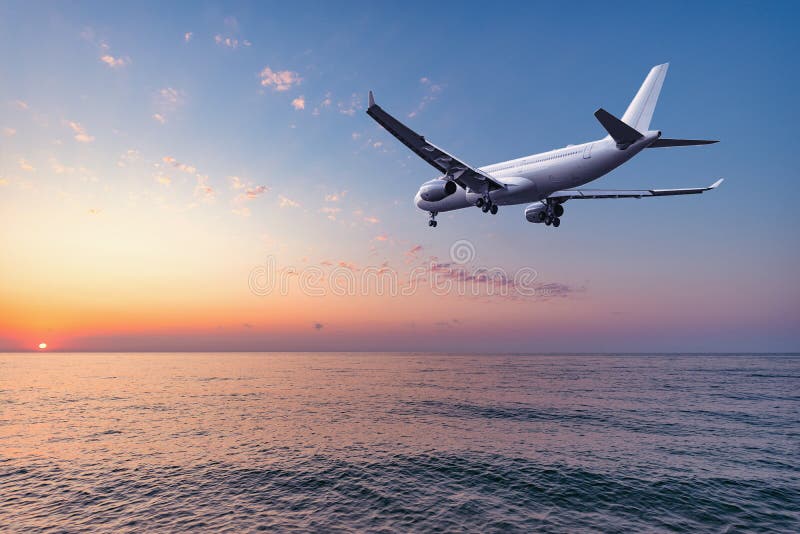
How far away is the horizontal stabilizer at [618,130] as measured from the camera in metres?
26.1

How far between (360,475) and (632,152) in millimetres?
25085

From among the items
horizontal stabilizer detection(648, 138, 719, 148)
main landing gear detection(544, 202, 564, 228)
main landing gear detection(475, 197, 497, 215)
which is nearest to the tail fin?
horizontal stabilizer detection(648, 138, 719, 148)

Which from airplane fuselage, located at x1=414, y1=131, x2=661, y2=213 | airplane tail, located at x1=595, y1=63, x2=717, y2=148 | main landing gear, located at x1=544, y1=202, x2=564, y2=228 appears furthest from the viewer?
main landing gear, located at x1=544, y1=202, x2=564, y2=228

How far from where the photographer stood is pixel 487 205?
117 ft

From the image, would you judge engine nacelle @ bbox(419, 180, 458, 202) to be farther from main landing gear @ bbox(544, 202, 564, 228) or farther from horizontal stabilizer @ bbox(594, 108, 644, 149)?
horizontal stabilizer @ bbox(594, 108, 644, 149)

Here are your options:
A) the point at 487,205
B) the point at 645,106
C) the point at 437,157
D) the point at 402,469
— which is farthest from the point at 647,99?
the point at 402,469

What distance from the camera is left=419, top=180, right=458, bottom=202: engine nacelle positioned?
35438 millimetres

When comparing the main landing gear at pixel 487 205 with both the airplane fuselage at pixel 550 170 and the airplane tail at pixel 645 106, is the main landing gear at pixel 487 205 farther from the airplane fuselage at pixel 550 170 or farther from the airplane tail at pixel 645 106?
the airplane tail at pixel 645 106

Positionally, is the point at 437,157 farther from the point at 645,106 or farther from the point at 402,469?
the point at 402,469

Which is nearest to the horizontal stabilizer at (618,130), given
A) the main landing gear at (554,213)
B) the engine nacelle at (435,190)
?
the main landing gear at (554,213)

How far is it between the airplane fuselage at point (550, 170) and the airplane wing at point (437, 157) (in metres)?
0.99

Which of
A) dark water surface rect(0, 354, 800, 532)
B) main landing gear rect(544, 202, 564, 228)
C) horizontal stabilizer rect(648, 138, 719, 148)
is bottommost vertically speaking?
dark water surface rect(0, 354, 800, 532)

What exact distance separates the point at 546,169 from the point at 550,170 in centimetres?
36

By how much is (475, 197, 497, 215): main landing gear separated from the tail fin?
35.5 feet
